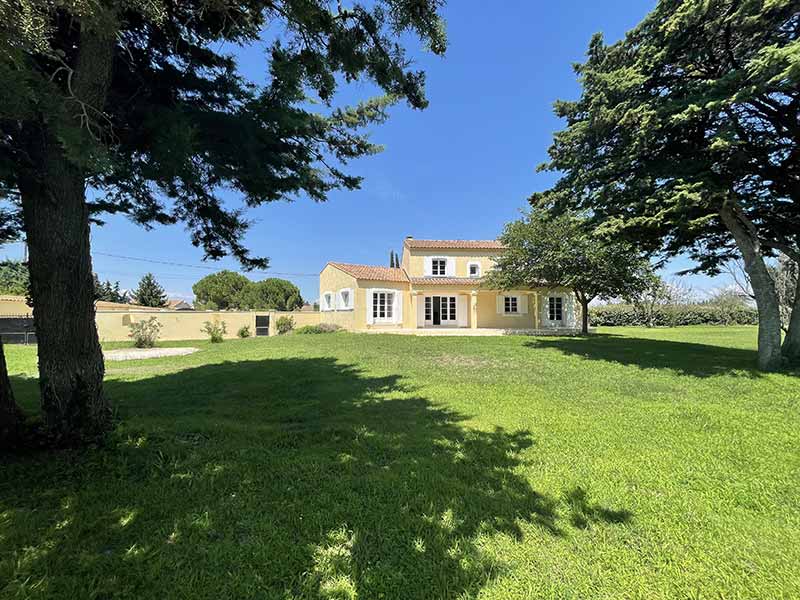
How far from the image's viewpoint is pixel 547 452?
12.7 ft

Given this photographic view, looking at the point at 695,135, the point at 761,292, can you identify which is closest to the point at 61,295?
the point at 695,135

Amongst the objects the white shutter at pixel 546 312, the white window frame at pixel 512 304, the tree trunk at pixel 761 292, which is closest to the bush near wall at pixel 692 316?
the white shutter at pixel 546 312

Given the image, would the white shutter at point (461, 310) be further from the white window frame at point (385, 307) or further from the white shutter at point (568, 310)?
the white shutter at point (568, 310)

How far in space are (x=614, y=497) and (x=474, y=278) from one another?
22.0 meters

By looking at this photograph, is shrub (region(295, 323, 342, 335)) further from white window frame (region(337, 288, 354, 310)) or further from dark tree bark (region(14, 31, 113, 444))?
dark tree bark (region(14, 31, 113, 444))

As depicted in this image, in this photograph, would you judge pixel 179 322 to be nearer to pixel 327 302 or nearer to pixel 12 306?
pixel 327 302

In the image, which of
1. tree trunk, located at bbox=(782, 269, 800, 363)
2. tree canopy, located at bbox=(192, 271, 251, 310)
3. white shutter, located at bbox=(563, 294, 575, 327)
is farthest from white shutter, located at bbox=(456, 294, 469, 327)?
tree canopy, located at bbox=(192, 271, 251, 310)

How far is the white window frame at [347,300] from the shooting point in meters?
22.1

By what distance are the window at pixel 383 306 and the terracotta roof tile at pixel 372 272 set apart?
1031 millimetres

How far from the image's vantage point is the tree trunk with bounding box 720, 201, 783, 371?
8.20 m

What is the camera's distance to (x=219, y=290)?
1848 inches

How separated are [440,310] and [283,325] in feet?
34.8

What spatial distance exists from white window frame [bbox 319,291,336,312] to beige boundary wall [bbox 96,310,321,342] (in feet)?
5.91

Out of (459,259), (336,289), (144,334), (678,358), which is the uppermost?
(459,259)
